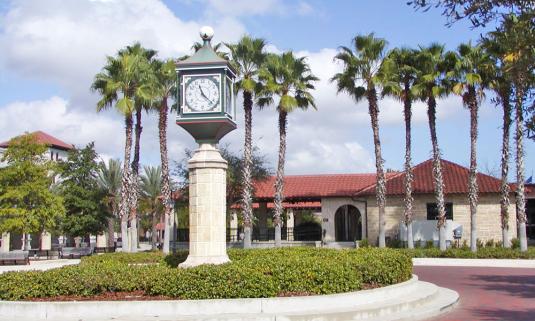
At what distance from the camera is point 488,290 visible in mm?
16656

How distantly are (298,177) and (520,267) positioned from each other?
2123 cm

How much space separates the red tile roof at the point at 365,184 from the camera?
123 feet

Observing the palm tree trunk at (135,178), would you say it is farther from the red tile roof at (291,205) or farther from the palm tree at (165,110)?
the red tile roof at (291,205)

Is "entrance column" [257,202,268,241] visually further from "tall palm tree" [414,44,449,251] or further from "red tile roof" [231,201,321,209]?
"tall palm tree" [414,44,449,251]

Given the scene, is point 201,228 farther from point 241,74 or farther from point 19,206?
point 19,206

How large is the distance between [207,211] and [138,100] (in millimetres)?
19217

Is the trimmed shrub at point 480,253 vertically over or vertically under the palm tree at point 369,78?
under

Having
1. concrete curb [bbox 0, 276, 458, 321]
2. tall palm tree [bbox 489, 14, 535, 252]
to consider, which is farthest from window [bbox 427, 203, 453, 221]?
tall palm tree [bbox 489, 14, 535, 252]

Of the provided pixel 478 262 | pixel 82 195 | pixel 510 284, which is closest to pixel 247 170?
pixel 478 262

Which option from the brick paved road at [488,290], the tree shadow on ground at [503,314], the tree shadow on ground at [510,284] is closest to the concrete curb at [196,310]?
the tree shadow on ground at [503,314]

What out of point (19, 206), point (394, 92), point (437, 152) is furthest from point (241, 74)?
point (19, 206)

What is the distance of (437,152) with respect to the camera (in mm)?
32344

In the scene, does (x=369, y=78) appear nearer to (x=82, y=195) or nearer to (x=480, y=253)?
(x=480, y=253)

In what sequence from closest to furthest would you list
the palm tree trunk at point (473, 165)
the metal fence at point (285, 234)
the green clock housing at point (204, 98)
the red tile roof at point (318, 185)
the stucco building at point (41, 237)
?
the green clock housing at point (204, 98) → the palm tree trunk at point (473, 165) → the red tile roof at point (318, 185) → the metal fence at point (285, 234) → the stucco building at point (41, 237)
